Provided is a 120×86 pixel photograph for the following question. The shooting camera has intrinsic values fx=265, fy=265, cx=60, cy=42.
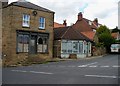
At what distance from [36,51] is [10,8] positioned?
22.9 ft

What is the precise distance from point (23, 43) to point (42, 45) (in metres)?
3.45

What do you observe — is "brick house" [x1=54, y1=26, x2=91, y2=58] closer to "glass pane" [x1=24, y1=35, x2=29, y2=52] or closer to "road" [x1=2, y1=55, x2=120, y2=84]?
"glass pane" [x1=24, y1=35, x2=29, y2=52]

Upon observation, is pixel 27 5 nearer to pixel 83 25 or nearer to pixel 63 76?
pixel 63 76

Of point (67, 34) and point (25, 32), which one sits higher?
point (67, 34)

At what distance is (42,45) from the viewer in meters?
37.8

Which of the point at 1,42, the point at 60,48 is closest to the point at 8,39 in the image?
A: the point at 1,42

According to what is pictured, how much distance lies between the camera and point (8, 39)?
3412cm

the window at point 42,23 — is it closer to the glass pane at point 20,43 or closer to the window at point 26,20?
the window at point 26,20

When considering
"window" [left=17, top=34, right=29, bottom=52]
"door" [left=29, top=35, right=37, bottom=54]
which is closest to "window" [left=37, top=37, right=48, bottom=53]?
"door" [left=29, top=35, right=37, bottom=54]

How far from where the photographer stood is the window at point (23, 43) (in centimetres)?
3476

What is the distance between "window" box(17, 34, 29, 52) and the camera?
114ft

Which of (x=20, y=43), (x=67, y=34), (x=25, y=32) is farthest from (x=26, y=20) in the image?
(x=67, y=34)

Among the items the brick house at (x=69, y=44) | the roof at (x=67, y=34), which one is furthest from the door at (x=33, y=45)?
the roof at (x=67, y=34)

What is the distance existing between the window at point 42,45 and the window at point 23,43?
7.63ft
